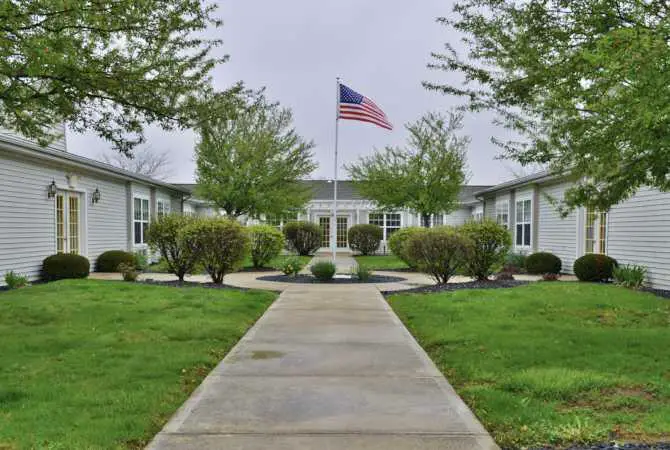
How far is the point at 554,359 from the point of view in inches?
252

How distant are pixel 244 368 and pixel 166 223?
894cm

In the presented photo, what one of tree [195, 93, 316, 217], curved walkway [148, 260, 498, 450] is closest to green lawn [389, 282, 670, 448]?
curved walkway [148, 260, 498, 450]

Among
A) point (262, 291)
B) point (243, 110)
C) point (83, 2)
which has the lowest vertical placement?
point (262, 291)

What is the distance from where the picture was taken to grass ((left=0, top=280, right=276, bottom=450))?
4195 millimetres

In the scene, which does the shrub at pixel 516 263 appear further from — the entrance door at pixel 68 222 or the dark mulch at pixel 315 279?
the entrance door at pixel 68 222

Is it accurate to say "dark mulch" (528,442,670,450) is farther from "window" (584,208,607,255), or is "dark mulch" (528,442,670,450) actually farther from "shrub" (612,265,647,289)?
"window" (584,208,607,255)

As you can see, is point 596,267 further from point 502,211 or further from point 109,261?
point 109,261

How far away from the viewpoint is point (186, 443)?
3.87 meters

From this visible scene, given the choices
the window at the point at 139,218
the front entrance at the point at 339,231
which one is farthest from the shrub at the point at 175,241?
the front entrance at the point at 339,231

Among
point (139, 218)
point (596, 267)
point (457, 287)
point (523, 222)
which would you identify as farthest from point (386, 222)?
point (457, 287)

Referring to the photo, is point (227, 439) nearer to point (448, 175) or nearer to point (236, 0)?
point (236, 0)

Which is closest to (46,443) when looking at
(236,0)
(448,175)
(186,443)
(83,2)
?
(186,443)

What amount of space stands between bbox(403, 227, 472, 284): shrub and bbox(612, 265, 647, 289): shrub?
12.7 ft

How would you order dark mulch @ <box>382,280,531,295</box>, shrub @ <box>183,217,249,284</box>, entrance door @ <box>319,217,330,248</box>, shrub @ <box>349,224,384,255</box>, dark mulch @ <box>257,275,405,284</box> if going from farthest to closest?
entrance door @ <box>319,217,330,248</box> → shrub @ <box>349,224,384,255</box> → dark mulch @ <box>257,275,405,284</box> → shrub @ <box>183,217,249,284</box> → dark mulch @ <box>382,280,531,295</box>
